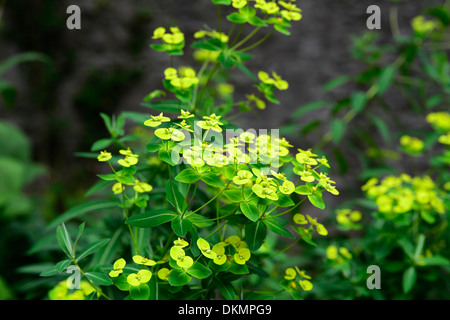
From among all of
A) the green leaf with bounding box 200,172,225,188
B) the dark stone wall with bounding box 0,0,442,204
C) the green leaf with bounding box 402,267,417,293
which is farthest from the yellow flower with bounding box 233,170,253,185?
the dark stone wall with bounding box 0,0,442,204

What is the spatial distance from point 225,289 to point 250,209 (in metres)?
0.18

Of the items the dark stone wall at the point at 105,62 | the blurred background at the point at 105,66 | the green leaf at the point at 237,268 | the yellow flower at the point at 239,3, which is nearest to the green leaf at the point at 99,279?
the green leaf at the point at 237,268

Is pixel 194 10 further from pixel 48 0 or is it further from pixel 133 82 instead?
pixel 48 0

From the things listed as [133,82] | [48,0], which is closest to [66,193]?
[133,82]

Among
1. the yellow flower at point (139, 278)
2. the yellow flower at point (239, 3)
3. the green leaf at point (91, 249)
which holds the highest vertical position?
the yellow flower at point (239, 3)

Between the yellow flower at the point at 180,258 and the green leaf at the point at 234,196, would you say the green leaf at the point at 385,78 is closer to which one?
the green leaf at the point at 234,196

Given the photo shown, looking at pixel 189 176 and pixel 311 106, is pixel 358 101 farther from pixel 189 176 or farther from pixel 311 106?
pixel 189 176

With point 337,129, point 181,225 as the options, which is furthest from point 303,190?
point 337,129

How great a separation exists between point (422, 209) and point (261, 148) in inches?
24.8

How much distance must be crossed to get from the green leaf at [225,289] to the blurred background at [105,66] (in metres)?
1.85

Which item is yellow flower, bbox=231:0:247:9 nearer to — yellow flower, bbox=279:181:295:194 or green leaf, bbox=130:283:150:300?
yellow flower, bbox=279:181:295:194

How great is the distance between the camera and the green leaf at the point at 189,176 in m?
0.65

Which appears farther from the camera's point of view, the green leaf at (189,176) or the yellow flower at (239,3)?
the yellow flower at (239,3)

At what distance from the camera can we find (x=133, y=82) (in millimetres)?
2973
